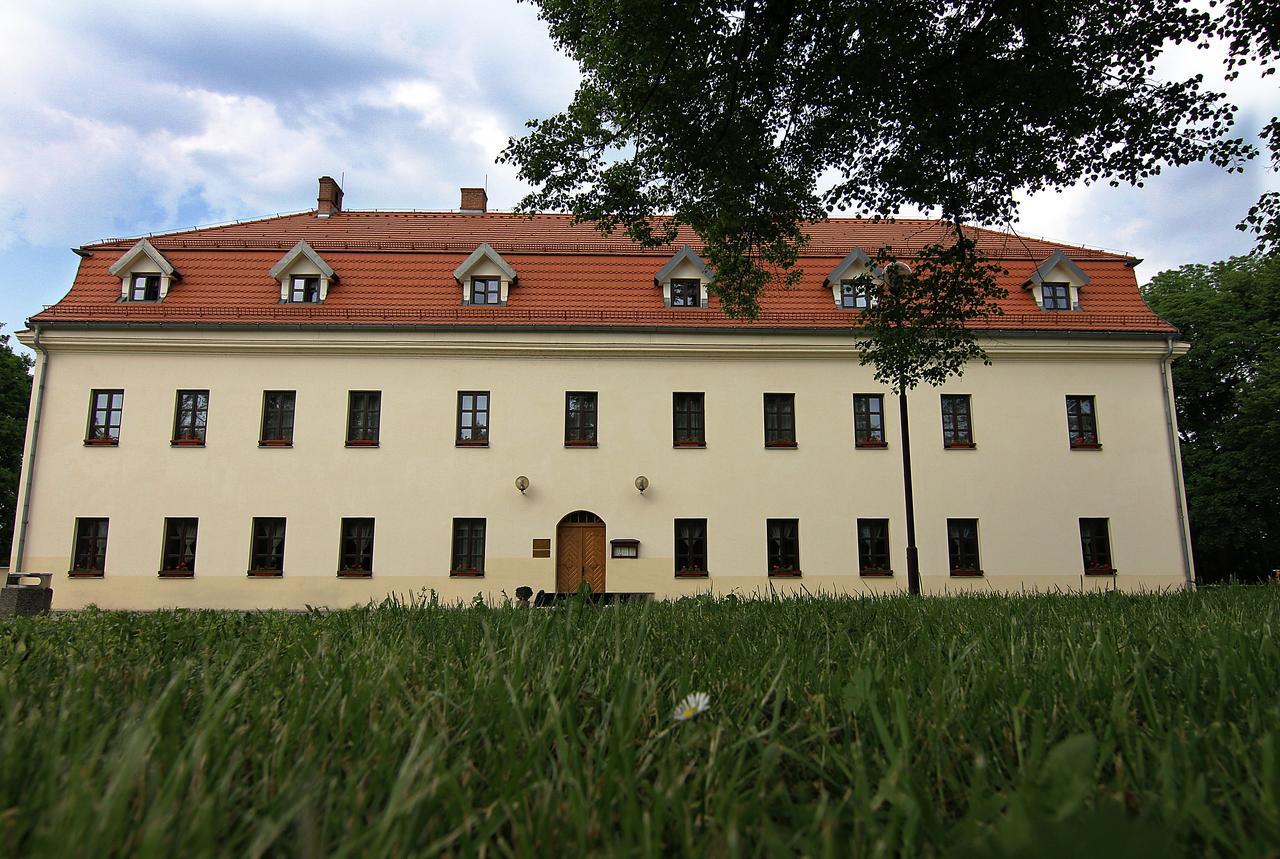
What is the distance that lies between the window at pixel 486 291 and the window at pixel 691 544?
902cm

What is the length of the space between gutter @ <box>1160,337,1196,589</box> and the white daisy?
24665 millimetres

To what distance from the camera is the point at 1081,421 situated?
2175 centimetres

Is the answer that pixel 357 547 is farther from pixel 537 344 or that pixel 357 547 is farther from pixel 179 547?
pixel 537 344

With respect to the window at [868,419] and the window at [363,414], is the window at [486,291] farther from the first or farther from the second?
the window at [868,419]

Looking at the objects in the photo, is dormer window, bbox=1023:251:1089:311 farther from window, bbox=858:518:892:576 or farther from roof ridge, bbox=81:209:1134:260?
window, bbox=858:518:892:576

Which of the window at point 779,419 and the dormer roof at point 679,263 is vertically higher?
the dormer roof at point 679,263

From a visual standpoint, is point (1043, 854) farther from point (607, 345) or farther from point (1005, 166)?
point (607, 345)

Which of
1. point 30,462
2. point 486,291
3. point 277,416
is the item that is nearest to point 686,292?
point 486,291

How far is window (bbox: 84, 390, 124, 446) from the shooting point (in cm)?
2073

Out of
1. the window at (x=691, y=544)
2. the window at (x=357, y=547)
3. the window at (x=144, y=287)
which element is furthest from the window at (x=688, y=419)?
the window at (x=144, y=287)

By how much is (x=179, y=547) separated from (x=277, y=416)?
4.48m

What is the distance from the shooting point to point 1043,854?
1.93 feet

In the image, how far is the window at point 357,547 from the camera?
66.4ft

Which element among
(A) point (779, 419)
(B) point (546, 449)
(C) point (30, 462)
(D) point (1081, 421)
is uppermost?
(A) point (779, 419)
